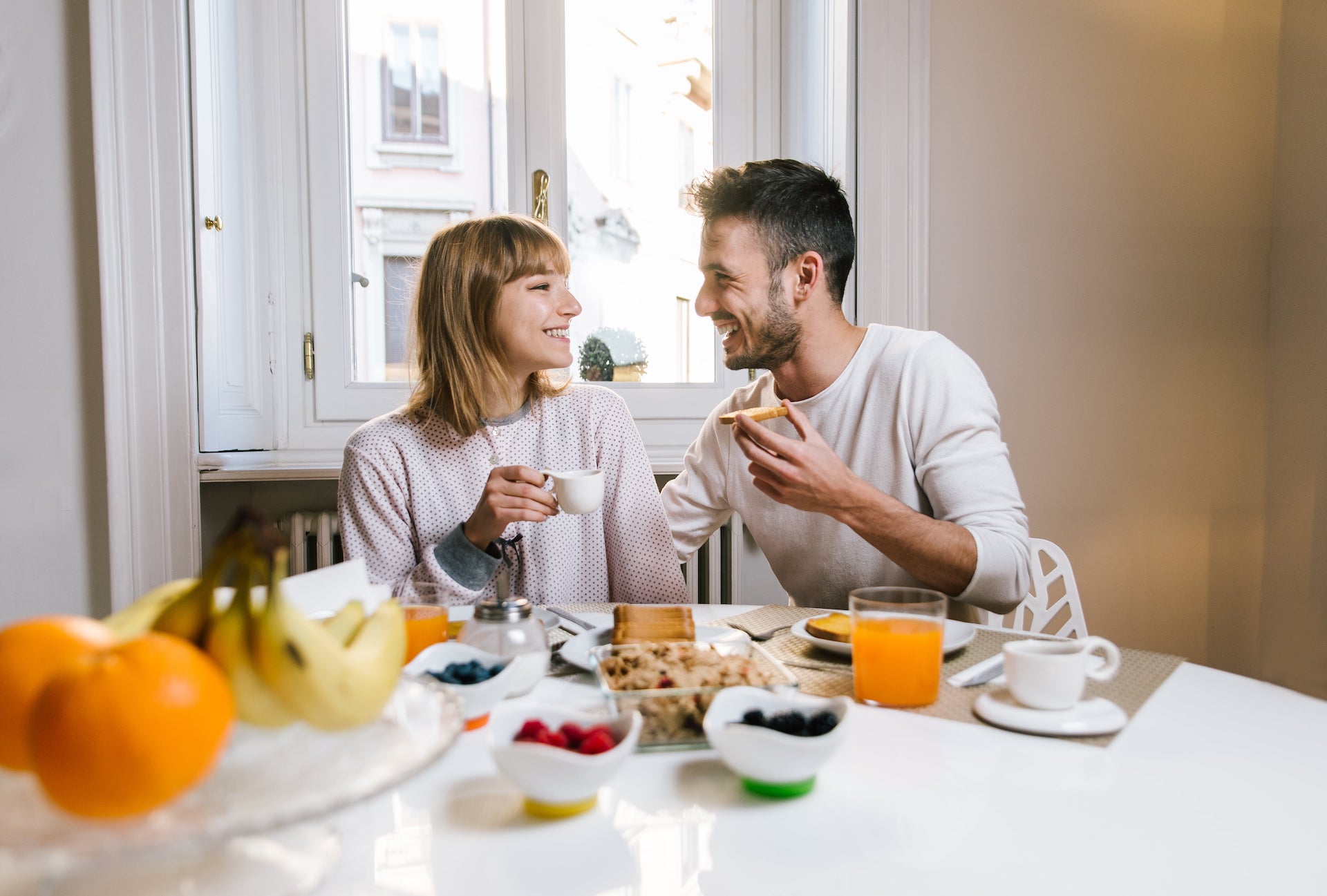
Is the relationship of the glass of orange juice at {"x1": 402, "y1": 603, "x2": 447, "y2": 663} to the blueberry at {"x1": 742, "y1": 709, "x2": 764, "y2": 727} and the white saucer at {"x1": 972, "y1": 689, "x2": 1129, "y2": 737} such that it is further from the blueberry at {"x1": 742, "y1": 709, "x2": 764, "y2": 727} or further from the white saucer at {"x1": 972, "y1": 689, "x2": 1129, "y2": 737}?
the white saucer at {"x1": 972, "y1": 689, "x2": 1129, "y2": 737}

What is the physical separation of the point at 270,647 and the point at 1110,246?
2.46m

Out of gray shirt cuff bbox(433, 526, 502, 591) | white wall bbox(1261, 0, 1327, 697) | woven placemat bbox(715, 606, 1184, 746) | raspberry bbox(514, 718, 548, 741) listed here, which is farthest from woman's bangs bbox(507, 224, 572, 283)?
white wall bbox(1261, 0, 1327, 697)

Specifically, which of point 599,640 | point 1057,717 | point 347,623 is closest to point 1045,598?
point 1057,717

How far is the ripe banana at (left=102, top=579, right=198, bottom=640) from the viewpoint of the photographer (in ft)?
1.65

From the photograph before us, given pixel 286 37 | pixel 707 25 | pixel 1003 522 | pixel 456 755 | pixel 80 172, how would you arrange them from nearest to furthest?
pixel 456 755
pixel 1003 522
pixel 80 172
pixel 286 37
pixel 707 25

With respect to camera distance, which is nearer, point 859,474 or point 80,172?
point 859,474

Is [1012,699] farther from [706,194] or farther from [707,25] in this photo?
[707,25]

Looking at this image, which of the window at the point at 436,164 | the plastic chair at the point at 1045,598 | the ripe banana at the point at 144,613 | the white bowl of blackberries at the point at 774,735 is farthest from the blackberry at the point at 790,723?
the window at the point at 436,164

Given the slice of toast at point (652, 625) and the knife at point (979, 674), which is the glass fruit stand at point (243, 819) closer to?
the slice of toast at point (652, 625)

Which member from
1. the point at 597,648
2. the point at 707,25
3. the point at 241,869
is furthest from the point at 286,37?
the point at 241,869

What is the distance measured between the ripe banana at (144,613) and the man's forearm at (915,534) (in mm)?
990

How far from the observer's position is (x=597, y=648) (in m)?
0.91

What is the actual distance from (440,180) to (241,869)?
2167 mm

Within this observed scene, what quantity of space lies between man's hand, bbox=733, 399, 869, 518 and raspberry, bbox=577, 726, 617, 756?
0.71 meters
